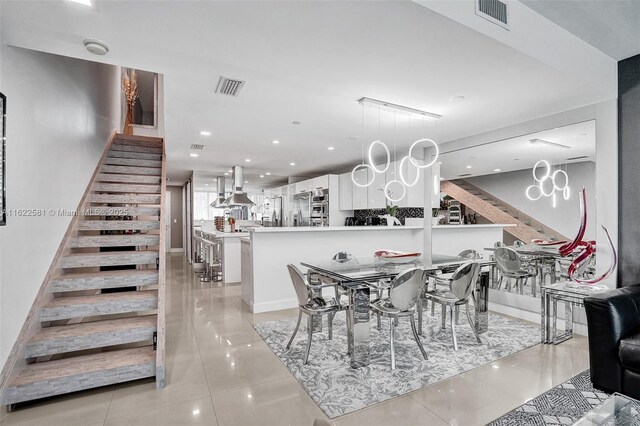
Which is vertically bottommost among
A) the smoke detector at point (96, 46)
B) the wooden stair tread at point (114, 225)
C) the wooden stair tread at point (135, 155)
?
the wooden stair tread at point (114, 225)

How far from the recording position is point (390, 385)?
2.43 metres

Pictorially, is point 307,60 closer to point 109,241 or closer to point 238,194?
point 109,241

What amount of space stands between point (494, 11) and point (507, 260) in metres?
3.10

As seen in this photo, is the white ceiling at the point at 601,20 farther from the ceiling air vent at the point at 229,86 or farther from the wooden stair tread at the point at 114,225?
the wooden stair tread at the point at 114,225

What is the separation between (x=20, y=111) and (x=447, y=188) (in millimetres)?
5906

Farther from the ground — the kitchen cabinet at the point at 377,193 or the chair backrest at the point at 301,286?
the kitchen cabinet at the point at 377,193

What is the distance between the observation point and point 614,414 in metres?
1.57

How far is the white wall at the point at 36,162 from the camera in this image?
226cm

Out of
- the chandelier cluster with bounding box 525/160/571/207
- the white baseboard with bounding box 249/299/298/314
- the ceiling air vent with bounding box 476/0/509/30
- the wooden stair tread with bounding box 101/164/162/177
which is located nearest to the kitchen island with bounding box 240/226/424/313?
the white baseboard with bounding box 249/299/298/314

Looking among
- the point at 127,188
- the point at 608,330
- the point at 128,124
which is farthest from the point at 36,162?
the point at 128,124

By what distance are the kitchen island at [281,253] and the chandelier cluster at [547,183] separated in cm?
230

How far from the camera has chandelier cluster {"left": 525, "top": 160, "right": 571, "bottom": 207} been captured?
389 centimetres

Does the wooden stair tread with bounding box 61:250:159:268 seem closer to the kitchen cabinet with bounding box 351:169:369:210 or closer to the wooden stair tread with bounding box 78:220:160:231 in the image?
the wooden stair tread with bounding box 78:220:160:231

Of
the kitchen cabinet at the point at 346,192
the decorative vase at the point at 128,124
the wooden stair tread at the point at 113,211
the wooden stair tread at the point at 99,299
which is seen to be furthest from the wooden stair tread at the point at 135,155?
the kitchen cabinet at the point at 346,192
